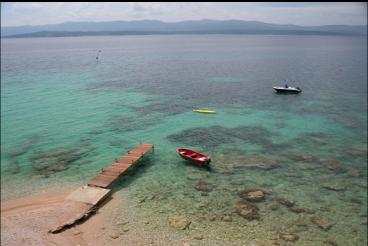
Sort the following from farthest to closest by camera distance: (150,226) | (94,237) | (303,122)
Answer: (303,122) < (150,226) < (94,237)

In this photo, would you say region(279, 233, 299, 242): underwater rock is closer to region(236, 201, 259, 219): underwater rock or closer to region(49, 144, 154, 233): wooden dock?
region(236, 201, 259, 219): underwater rock

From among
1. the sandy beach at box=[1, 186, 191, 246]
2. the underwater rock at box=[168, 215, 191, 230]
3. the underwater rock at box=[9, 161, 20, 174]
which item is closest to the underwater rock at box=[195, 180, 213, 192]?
the underwater rock at box=[168, 215, 191, 230]

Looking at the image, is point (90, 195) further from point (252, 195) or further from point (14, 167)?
point (252, 195)

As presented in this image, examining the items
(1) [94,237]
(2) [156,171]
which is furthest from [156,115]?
(1) [94,237]

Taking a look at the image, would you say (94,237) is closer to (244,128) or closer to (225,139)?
(225,139)

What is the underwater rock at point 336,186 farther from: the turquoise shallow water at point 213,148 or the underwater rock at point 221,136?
the underwater rock at point 221,136

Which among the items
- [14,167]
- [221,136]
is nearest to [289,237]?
[221,136]
